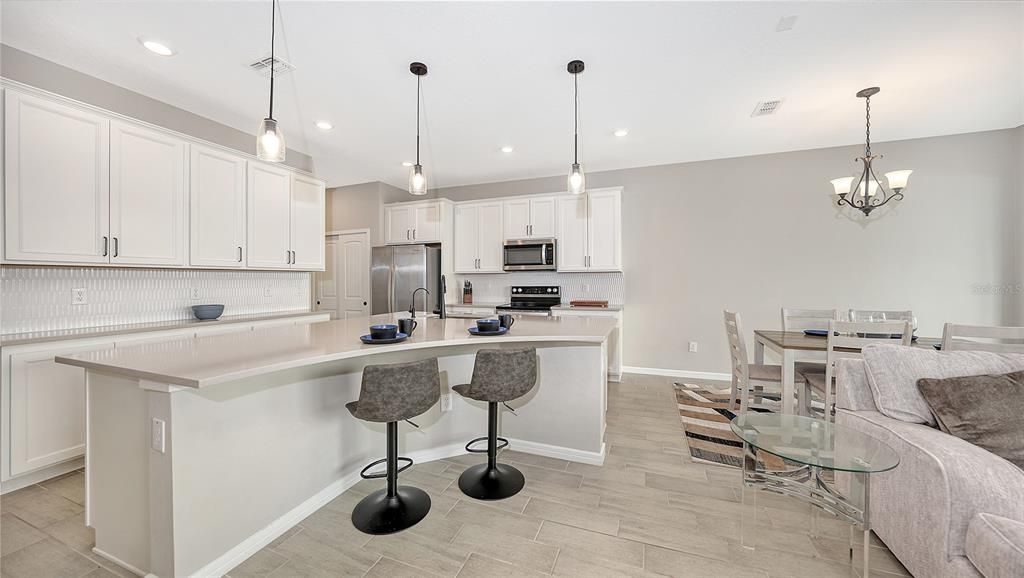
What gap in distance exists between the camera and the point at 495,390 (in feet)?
6.48

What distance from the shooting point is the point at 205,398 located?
1.50 meters

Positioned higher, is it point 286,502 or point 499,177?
point 499,177

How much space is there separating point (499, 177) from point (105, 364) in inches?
182

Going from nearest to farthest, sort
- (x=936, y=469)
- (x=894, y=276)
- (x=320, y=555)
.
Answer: (x=936, y=469), (x=320, y=555), (x=894, y=276)

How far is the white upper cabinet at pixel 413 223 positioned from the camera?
5.24m

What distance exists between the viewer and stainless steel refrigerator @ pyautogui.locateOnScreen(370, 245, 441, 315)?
5.16 m

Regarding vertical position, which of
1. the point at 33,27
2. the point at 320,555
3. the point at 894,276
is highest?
the point at 33,27

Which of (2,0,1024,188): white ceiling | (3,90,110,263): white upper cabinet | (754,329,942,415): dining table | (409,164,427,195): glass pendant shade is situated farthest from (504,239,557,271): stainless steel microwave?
(3,90,110,263): white upper cabinet

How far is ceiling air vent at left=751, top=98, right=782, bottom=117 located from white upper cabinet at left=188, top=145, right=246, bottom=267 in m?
4.74

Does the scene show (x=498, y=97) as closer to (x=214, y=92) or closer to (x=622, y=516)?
(x=214, y=92)

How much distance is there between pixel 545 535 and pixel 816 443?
50.2 inches

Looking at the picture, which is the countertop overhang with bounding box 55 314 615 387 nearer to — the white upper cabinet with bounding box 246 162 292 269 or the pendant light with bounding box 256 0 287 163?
the pendant light with bounding box 256 0 287 163

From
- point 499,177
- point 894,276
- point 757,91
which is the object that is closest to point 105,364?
point 757,91

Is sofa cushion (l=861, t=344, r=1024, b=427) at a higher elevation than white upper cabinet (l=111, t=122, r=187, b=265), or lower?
lower
